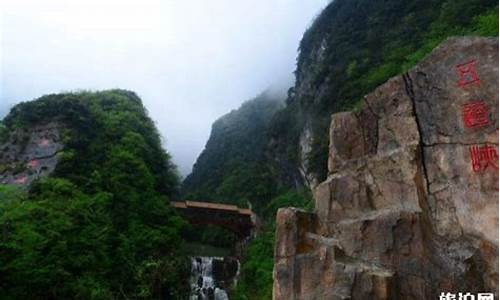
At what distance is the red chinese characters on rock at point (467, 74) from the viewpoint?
226 inches

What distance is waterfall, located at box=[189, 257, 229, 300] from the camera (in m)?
18.7

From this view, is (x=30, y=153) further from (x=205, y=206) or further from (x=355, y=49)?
(x=355, y=49)

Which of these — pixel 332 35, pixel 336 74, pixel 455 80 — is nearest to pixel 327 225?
pixel 455 80

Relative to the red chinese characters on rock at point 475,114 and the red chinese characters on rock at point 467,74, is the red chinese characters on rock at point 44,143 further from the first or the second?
the red chinese characters on rock at point 475,114

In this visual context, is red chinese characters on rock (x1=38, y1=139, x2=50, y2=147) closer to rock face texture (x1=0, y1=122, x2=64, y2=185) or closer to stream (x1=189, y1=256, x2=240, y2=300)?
rock face texture (x1=0, y1=122, x2=64, y2=185)

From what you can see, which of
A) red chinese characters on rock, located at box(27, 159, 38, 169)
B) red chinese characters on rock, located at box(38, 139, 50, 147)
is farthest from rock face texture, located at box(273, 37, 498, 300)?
red chinese characters on rock, located at box(38, 139, 50, 147)

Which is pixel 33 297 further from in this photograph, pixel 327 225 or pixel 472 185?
pixel 472 185

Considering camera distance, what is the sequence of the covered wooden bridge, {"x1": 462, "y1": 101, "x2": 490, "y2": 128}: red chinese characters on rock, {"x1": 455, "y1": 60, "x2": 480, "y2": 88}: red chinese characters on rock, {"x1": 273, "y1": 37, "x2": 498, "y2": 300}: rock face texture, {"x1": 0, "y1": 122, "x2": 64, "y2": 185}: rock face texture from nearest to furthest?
{"x1": 273, "y1": 37, "x2": 498, "y2": 300}: rock face texture < {"x1": 462, "y1": 101, "x2": 490, "y2": 128}: red chinese characters on rock < {"x1": 455, "y1": 60, "x2": 480, "y2": 88}: red chinese characters on rock < {"x1": 0, "y1": 122, "x2": 64, "y2": 185}: rock face texture < the covered wooden bridge

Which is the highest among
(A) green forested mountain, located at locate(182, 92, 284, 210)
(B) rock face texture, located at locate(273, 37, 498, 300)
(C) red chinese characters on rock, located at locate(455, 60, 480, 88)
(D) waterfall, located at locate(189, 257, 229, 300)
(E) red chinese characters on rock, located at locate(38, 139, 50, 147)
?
(A) green forested mountain, located at locate(182, 92, 284, 210)

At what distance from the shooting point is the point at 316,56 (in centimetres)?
3189

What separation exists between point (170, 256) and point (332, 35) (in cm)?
1844

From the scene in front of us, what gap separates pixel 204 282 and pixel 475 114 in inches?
630

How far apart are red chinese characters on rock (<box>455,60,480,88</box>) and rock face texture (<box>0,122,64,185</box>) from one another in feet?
52.7

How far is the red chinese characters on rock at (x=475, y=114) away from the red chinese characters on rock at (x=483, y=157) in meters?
0.28
